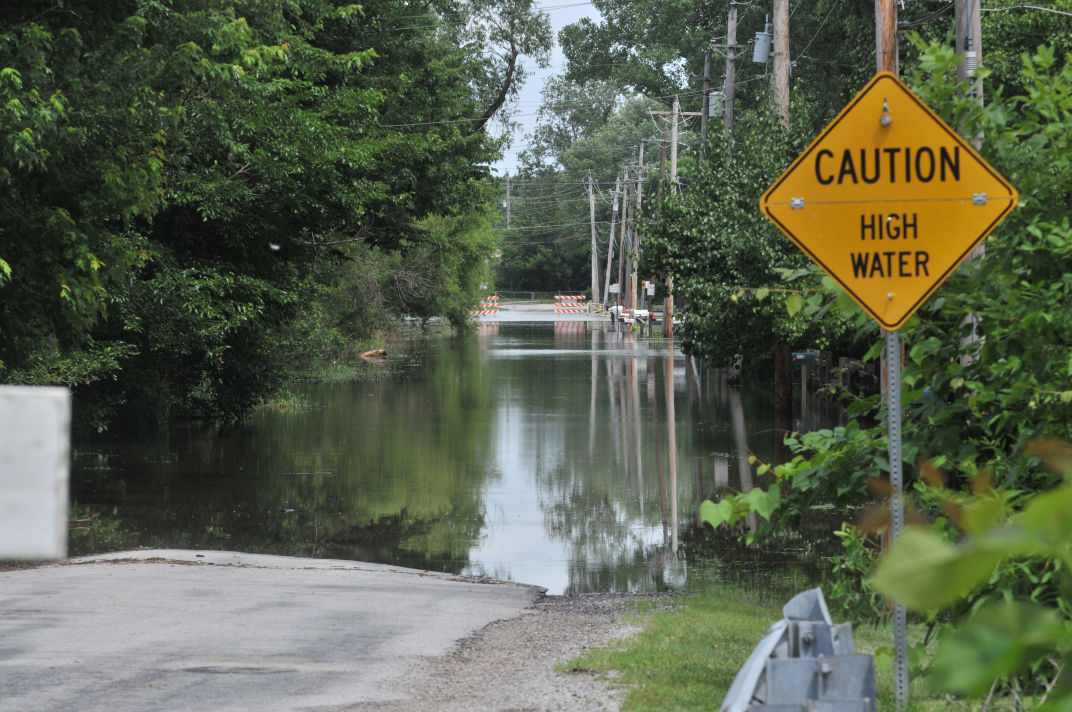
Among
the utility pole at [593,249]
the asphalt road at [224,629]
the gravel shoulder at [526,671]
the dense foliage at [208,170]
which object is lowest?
the gravel shoulder at [526,671]

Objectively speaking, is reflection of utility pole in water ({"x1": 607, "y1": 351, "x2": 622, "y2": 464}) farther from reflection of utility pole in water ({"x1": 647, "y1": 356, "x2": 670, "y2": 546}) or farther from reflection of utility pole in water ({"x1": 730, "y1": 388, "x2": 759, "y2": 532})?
reflection of utility pole in water ({"x1": 730, "y1": 388, "x2": 759, "y2": 532})

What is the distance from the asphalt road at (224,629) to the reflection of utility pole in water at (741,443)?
4175 millimetres

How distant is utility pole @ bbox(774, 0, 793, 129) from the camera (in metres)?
26.1

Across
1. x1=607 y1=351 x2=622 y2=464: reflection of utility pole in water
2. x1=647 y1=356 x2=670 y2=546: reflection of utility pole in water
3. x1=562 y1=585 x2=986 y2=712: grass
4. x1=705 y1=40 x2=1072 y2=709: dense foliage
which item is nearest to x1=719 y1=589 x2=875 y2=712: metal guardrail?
x1=705 y1=40 x2=1072 y2=709: dense foliage

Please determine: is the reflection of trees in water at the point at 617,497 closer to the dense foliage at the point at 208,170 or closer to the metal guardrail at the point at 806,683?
the dense foliage at the point at 208,170

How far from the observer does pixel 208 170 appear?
19625mm

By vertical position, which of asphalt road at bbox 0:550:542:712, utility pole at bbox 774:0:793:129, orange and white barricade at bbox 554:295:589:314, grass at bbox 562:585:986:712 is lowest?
grass at bbox 562:585:986:712

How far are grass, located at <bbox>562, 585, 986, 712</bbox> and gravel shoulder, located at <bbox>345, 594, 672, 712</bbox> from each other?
17 centimetres

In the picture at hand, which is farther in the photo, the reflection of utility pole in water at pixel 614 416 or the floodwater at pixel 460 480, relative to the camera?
the reflection of utility pole in water at pixel 614 416

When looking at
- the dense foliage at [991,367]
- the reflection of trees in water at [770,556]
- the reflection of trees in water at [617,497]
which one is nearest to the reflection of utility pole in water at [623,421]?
the reflection of trees in water at [617,497]

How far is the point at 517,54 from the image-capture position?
3953cm

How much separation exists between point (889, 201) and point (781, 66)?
21992mm

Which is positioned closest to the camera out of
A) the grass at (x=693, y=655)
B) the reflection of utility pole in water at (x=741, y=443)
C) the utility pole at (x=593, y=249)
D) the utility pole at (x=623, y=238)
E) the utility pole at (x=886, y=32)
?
the grass at (x=693, y=655)

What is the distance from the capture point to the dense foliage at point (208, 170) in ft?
40.6
